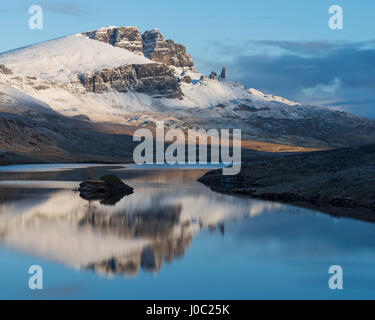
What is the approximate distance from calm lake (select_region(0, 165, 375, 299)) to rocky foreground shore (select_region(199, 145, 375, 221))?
370cm

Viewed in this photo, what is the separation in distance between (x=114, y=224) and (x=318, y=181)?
78.1 ft

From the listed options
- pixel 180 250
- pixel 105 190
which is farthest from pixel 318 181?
pixel 180 250

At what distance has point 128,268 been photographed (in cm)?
2609

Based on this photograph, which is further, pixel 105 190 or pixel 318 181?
pixel 105 190

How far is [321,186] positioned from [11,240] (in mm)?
29917

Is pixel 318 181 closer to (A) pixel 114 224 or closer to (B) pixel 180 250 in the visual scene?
(A) pixel 114 224

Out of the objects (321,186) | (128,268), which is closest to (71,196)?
(321,186)

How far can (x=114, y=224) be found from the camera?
38.8m

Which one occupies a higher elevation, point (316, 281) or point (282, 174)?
point (282, 174)

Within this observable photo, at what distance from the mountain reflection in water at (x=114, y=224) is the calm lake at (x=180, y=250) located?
0.06 m

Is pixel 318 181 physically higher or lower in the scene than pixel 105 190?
higher

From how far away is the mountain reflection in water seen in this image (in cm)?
2861

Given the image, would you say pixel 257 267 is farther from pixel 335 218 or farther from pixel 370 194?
pixel 370 194

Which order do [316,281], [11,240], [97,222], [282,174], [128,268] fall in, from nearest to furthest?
[316,281] → [128,268] → [11,240] → [97,222] → [282,174]
